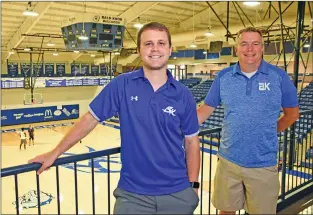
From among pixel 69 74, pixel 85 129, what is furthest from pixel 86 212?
pixel 69 74

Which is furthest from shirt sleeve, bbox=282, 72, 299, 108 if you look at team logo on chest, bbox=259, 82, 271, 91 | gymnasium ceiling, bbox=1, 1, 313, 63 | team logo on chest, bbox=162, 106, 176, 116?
gymnasium ceiling, bbox=1, 1, 313, 63

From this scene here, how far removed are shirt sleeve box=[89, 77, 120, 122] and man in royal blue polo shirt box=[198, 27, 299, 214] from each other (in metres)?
0.98

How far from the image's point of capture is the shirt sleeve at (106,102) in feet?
6.46

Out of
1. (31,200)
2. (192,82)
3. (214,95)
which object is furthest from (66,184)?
(192,82)

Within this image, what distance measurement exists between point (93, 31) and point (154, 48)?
335 inches

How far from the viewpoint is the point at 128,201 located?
1897 mm

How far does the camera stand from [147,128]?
1909 mm

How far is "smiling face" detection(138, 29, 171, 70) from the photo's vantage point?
1.93 metres

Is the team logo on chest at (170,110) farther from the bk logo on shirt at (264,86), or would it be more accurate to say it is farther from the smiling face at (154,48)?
the bk logo on shirt at (264,86)

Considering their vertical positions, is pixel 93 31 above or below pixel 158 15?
→ below

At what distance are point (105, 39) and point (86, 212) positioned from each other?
18.1 ft

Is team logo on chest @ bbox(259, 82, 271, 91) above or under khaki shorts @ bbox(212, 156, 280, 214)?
above

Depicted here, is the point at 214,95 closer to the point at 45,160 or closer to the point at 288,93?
the point at 288,93

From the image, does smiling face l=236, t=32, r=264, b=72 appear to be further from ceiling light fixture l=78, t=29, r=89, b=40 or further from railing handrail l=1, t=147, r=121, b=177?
ceiling light fixture l=78, t=29, r=89, b=40
